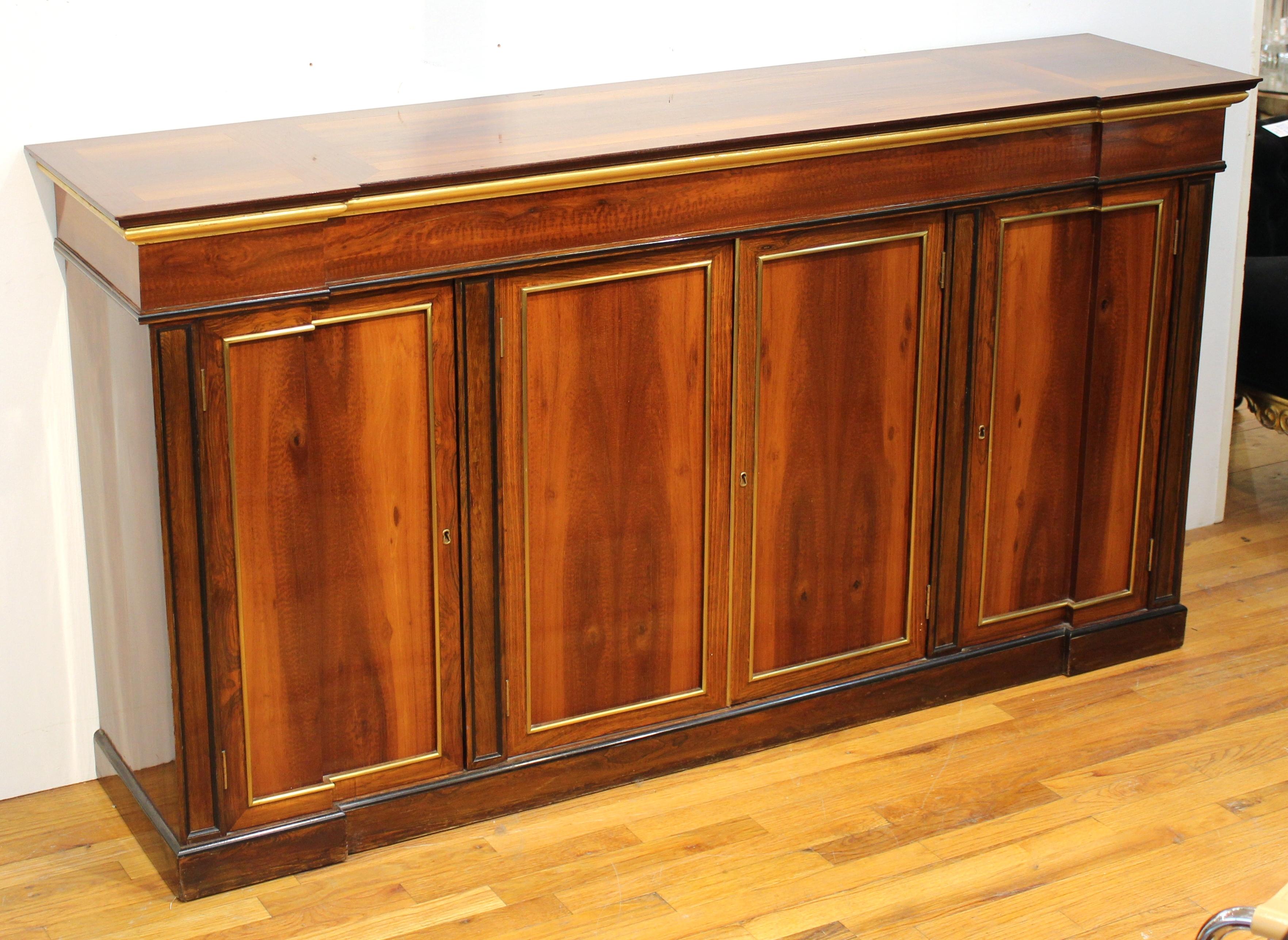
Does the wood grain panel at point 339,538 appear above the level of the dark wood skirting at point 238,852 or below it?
above

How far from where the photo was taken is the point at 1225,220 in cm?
401

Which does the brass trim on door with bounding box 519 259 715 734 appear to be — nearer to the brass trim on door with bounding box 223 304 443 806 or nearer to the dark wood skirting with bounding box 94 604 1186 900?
the dark wood skirting with bounding box 94 604 1186 900

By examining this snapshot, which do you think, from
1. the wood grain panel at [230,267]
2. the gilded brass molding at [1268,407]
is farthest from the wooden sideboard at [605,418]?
the gilded brass molding at [1268,407]

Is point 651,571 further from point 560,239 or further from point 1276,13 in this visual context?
point 1276,13

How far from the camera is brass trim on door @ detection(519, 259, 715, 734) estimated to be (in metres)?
2.76

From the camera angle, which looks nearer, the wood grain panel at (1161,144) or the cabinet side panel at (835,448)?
the cabinet side panel at (835,448)

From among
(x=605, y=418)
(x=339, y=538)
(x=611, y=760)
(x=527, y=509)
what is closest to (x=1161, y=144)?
(x=605, y=418)

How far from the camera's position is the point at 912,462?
3.20 metres

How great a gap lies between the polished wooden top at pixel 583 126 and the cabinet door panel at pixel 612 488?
0.22 m

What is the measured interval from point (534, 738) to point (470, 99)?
119 cm

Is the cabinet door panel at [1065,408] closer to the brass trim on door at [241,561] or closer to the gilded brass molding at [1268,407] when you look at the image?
the gilded brass molding at [1268,407]

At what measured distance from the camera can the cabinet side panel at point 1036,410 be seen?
3.20m

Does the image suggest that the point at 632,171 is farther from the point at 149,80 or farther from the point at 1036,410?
the point at 1036,410

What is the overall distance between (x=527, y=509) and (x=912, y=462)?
815mm
